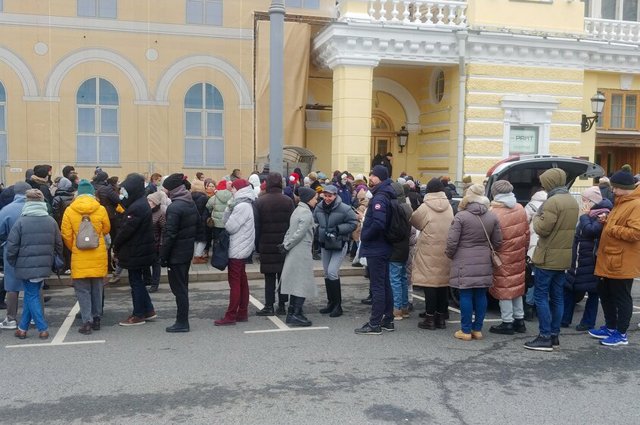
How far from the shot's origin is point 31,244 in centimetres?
673

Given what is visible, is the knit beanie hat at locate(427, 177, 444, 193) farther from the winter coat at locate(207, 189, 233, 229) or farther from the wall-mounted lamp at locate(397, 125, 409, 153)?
the wall-mounted lamp at locate(397, 125, 409, 153)

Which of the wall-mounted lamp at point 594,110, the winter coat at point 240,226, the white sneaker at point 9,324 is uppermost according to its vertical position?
the wall-mounted lamp at point 594,110

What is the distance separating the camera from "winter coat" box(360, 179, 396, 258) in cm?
689

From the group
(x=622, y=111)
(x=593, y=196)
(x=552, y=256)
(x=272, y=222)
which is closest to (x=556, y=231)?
(x=552, y=256)

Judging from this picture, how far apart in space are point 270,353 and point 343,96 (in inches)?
393

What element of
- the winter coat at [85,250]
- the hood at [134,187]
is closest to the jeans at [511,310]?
the hood at [134,187]

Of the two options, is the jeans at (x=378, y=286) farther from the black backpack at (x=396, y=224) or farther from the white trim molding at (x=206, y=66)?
the white trim molding at (x=206, y=66)

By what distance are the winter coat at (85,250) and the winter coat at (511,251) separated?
14.6ft

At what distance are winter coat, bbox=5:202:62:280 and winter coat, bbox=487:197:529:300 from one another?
16.3ft

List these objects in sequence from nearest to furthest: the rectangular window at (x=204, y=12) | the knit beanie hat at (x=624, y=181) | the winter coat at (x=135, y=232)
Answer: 1. the knit beanie hat at (x=624, y=181)
2. the winter coat at (x=135, y=232)
3. the rectangular window at (x=204, y=12)

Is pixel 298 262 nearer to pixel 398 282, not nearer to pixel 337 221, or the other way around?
pixel 337 221

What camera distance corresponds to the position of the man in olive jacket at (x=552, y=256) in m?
6.41

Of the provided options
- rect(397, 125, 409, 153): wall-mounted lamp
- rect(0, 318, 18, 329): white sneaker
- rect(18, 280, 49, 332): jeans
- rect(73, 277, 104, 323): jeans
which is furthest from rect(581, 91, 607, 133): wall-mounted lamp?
rect(0, 318, 18, 329): white sneaker

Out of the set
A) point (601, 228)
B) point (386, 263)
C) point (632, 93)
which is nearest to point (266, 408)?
point (386, 263)
